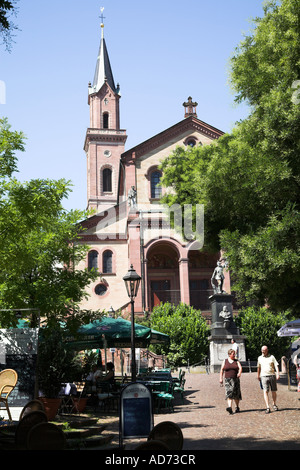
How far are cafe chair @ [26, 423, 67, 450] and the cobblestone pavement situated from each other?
10.9ft

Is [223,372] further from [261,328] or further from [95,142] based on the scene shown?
[95,142]

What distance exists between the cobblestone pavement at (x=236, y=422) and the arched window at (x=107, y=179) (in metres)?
39.8

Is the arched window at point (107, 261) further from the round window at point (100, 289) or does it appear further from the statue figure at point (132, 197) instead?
the statue figure at point (132, 197)

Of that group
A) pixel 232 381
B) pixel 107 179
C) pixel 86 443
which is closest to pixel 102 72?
pixel 107 179

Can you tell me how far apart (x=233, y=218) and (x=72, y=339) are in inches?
251

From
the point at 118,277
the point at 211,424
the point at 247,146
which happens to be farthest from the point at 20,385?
the point at 118,277

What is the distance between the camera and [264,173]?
13.3 m

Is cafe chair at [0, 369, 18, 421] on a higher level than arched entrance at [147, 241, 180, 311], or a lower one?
lower

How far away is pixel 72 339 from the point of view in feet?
44.8

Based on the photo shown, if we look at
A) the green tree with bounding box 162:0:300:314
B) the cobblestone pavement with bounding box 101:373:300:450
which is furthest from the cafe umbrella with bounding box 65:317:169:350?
the green tree with bounding box 162:0:300:314

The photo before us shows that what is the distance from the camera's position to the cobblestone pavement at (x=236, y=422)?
7.47 m

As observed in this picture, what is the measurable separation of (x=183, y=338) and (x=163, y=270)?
508 inches

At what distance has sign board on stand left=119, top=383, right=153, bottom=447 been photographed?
7.04 m

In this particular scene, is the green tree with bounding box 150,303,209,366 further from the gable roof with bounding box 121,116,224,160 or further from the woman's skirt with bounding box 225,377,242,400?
the gable roof with bounding box 121,116,224,160
